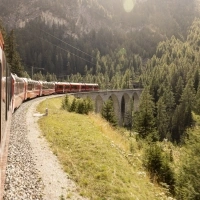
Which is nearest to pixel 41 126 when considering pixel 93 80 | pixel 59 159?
pixel 59 159

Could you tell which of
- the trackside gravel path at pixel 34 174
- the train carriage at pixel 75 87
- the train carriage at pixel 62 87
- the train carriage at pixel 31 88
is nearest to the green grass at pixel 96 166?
the trackside gravel path at pixel 34 174

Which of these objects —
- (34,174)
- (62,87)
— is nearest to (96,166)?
(34,174)

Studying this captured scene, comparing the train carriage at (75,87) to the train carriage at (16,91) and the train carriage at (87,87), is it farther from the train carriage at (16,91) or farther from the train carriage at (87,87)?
the train carriage at (16,91)

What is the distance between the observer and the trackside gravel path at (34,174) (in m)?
7.11

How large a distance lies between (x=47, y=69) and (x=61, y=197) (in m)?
175

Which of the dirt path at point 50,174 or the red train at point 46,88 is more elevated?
the red train at point 46,88

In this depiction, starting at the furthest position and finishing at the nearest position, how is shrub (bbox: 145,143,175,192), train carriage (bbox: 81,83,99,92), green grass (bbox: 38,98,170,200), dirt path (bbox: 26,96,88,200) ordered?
train carriage (bbox: 81,83,99,92), shrub (bbox: 145,143,175,192), green grass (bbox: 38,98,170,200), dirt path (bbox: 26,96,88,200)

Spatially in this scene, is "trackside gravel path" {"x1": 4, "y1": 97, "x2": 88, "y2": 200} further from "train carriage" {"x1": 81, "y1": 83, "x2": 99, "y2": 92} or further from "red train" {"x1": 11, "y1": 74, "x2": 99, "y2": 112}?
"train carriage" {"x1": 81, "y1": 83, "x2": 99, "y2": 92}

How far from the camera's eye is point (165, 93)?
290 feet

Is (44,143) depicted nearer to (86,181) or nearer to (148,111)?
(86,181)

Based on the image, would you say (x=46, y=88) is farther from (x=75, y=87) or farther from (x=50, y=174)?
(x=50, y=174)

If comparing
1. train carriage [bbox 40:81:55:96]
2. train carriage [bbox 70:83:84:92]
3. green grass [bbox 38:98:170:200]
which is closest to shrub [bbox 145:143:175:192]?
green grass [bbox 38:98:170:200]

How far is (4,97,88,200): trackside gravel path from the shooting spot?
280 inches

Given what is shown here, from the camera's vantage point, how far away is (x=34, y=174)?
27.5ft
